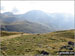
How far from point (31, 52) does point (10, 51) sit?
7685 mm

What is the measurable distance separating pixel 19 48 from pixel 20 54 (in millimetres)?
6821

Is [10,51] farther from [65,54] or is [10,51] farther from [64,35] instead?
[64,35]

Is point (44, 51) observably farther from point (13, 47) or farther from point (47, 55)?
point (13, 47)

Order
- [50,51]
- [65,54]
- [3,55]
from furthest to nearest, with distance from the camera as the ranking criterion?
[50,51] < [65,54] < [3,55]

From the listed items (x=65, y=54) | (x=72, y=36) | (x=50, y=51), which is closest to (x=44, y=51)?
(x=50, y=51)

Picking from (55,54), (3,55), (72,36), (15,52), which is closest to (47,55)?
(55,54)

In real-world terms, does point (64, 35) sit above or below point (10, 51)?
below

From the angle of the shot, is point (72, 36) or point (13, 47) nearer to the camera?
point (13, 47)

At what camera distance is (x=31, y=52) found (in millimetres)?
54250

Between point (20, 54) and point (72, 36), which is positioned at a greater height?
point (20, 54)

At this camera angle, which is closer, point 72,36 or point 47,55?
point 47,55

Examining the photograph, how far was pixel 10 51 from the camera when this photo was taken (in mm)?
54719

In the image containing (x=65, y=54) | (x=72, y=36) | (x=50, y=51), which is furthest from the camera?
(x=72, y=36)

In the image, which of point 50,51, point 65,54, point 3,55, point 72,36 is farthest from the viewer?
point 72,36
